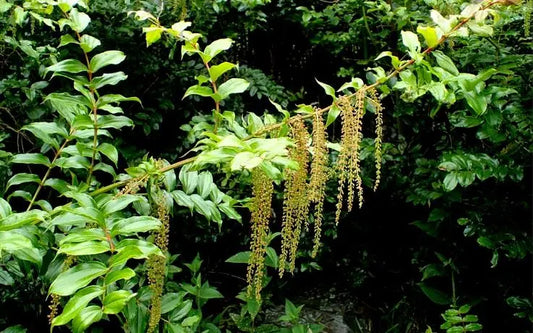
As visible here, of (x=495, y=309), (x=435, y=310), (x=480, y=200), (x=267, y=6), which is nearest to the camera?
(x=480, y=200)

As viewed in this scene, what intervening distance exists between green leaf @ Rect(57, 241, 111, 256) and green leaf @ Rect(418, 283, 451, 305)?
93.1 inches

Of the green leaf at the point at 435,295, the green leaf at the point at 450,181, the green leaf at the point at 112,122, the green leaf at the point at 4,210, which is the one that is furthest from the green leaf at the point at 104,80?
the green leaf at the point at 435,295

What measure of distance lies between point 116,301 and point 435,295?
2399 mm

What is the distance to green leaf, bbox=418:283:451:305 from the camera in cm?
292

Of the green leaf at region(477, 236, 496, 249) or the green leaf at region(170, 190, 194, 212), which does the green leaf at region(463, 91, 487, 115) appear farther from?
the green leaf at region(477, 236, 496, 249)

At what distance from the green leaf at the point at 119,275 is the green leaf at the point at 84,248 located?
54 millimetres

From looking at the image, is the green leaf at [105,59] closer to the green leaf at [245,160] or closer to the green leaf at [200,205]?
the green leaf at [200,205]

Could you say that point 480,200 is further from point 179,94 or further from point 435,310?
point 179,94

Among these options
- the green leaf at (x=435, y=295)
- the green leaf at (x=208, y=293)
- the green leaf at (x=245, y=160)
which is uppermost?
the green leaf at (x=245, y=160)

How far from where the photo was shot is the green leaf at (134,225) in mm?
1128

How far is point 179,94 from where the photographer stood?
354cm

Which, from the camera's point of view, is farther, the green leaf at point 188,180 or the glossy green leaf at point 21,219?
the green leaf at point 188,180

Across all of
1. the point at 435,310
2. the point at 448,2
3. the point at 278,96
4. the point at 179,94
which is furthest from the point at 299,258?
the point at 448,2

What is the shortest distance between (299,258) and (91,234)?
2.35 metres
